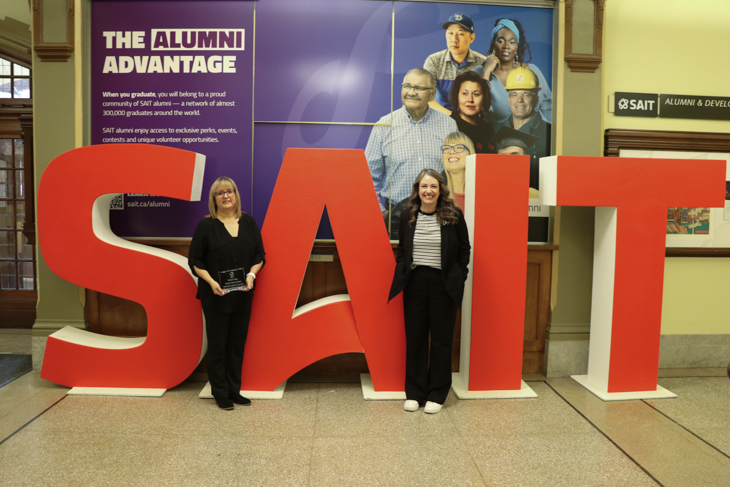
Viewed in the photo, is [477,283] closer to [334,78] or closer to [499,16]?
[334,78]

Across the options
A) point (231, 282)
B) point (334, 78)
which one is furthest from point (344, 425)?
point (334, 78)

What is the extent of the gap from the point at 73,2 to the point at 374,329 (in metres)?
3.45

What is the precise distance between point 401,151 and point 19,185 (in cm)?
419

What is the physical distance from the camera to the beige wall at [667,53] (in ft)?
13.2

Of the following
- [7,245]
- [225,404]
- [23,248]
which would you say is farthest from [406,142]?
[7,245]

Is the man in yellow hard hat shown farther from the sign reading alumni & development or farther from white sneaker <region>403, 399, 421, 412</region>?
white sneaker <region>403, 399, 421, 412</region>

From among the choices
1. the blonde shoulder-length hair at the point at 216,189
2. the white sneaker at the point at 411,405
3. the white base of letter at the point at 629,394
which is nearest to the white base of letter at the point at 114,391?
the blonde shoulder-length hair at the point at 216,189

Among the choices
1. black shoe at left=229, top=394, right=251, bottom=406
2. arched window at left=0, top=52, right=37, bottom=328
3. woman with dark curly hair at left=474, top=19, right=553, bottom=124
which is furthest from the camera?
arched window at left=0, top=52, right=37, bottom=328

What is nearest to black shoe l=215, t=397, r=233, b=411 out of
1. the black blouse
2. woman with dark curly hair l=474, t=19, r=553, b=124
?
the black blouse

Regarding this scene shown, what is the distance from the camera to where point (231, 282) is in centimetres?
321

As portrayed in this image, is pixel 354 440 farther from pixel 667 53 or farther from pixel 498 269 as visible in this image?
pixel 667 53

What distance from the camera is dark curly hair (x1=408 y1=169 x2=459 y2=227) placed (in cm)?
321

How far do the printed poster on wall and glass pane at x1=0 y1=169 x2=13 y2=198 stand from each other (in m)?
2.03

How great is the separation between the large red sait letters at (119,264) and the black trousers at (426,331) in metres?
1.55
